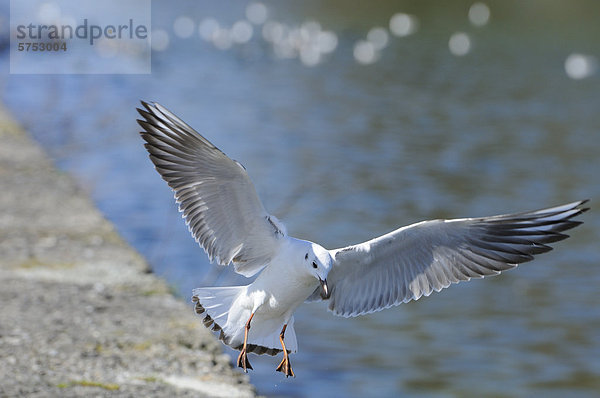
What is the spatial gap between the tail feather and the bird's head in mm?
478

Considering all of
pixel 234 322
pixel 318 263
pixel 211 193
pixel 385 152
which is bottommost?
pixel 234 322

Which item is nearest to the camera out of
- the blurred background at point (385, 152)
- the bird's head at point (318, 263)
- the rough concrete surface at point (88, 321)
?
the bird's head at point (318, 263)

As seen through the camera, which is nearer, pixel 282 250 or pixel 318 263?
pixel 318 263

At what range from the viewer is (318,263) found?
12.0 ft

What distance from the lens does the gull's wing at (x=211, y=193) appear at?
12.6ft

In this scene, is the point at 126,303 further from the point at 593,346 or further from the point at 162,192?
the point at 162,192

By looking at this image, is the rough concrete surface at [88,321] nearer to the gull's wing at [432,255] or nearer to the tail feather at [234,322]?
the tail feather at [234,322]

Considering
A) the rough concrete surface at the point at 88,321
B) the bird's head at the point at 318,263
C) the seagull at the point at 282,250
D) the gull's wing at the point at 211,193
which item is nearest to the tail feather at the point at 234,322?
the seagull at the point at 282,250

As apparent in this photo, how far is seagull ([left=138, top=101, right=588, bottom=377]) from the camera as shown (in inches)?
150

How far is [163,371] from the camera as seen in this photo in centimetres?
482

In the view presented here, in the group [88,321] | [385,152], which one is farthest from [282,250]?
[385,152]

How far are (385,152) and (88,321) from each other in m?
7.10

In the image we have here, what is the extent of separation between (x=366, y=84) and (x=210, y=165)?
12.4 m

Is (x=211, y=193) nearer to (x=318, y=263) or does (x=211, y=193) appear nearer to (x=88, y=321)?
(x=318, y=263)
